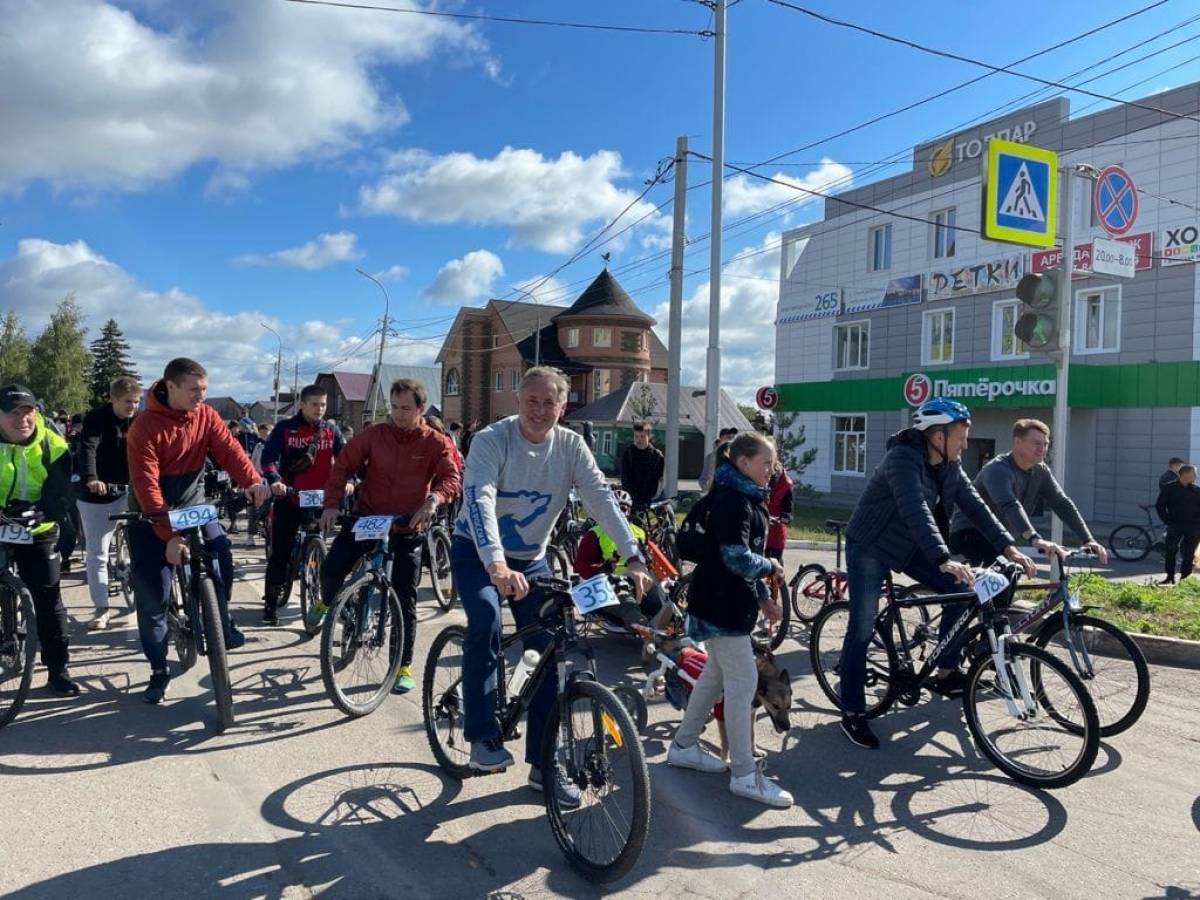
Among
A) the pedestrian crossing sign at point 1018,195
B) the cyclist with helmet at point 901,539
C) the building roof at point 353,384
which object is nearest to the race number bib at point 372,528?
the cyclist with helmet at point 901,539

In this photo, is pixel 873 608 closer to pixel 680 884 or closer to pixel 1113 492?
pixel 680 884

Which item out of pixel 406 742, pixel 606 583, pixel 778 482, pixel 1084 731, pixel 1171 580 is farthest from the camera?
pixel 1171 580

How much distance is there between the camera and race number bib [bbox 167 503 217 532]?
188 inches

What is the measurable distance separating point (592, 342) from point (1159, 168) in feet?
118

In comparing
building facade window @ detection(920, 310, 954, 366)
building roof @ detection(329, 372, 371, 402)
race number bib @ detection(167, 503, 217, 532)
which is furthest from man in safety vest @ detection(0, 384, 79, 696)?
building roof @ detection(329, 372, 371, 402)

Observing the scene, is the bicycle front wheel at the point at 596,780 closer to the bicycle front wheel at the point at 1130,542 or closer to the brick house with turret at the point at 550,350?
the bicycle front wheel at the point at 1130,542

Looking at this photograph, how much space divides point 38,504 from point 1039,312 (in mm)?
8450

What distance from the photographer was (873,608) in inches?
195

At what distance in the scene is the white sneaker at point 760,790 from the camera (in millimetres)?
3969

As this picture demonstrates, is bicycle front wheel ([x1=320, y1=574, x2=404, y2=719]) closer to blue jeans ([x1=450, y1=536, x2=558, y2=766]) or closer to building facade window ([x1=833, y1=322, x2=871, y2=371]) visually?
blue jeans ([x1=450, y1=536, x2=558, y2=766])

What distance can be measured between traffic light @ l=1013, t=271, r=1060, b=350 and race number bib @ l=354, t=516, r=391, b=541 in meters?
6.33

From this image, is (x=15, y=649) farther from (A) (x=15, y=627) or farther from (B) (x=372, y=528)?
(B) (x=372, y=528)

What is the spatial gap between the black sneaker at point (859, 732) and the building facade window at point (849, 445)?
84.8 ft

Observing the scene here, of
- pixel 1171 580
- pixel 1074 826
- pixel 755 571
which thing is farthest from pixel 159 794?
pixel 1171 580
